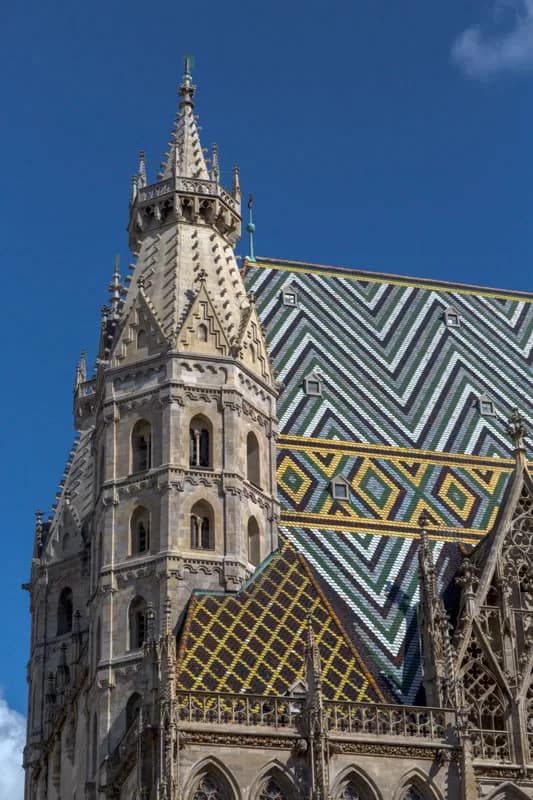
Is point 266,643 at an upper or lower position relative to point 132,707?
upper

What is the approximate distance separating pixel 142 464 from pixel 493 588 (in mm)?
6227

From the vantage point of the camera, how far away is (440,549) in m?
33.1

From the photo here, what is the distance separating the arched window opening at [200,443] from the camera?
3173 cm

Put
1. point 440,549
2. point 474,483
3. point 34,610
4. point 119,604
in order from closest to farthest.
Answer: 1. point 119,604
2. point 440,549
3. point 474,483
4. point 34,610

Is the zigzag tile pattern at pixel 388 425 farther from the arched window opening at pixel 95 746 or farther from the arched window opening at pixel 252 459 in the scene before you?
the arched window opening at pixel 95 746

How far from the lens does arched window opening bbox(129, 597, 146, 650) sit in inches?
1190

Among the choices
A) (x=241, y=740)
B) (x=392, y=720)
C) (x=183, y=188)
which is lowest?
(x=241, y=740)

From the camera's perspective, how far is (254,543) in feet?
104

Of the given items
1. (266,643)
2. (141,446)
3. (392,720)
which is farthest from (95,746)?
(141,446)

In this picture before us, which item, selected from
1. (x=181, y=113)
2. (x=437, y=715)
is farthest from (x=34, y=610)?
(x=437, y=715)

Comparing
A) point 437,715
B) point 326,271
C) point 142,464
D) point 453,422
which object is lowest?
point 437,715

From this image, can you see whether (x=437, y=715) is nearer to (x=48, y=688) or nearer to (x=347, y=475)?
(x=347, y=475)

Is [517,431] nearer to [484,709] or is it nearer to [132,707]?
[484,709]

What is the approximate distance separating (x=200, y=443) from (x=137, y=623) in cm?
338
